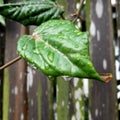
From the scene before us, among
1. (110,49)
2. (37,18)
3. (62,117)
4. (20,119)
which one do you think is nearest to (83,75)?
(37,18)

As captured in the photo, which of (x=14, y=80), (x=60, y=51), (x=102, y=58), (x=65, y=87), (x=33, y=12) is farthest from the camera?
(x=14, y=80)

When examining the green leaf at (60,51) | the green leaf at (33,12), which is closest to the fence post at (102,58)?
the green leaf at (33,12)

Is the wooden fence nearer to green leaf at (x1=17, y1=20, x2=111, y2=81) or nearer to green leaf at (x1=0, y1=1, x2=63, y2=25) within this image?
green leaf at (x1=0, y1=1, x2=63, y2=25)

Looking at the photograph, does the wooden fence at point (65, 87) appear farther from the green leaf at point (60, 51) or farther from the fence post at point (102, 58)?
the green leaf at point (60, 51)

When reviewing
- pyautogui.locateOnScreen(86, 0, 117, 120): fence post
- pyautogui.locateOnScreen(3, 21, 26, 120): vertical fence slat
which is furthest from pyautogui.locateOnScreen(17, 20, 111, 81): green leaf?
pyautogui.locateOnScreen(3, 21, 26, 120): vertical fence slat

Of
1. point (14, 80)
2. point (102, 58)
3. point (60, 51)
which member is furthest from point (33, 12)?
point (14, 80)

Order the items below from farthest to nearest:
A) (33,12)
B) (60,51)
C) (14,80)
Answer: (14,80), (33,12), (60,51)

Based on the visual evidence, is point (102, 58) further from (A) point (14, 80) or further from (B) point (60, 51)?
(B) point (60, 51)

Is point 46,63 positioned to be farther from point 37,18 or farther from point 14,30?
point 14,30
